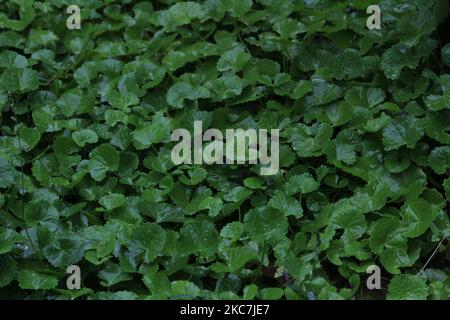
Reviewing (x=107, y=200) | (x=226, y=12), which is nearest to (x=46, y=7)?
(x=226, y=12)

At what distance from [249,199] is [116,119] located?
652 millimetres

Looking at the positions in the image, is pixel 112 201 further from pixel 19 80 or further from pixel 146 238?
pixel 19 80

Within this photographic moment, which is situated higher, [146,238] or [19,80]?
[19,80]

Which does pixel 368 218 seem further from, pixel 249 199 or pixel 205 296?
pixel 205 296

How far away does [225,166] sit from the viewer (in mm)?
2734

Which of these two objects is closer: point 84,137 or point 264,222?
point 264,222

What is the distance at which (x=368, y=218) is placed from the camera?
2529mm

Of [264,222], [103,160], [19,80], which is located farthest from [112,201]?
[19,80]

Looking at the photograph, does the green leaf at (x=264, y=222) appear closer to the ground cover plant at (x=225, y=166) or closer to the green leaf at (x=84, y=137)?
the ground cover plant at (x=225, y=166)

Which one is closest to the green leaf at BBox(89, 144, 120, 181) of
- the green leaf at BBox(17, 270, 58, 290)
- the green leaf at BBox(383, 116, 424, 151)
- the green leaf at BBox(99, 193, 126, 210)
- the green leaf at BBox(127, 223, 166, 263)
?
the green leaf at BBox(99, 193, 126, 210)

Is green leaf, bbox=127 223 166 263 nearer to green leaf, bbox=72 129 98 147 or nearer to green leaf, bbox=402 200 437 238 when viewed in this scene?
green leaf, bbox=72 129 98 147

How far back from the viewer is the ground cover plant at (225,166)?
238cm

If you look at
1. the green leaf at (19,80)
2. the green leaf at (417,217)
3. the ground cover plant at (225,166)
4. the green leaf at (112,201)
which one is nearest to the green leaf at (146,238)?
the ground cover plant at (225,166)
